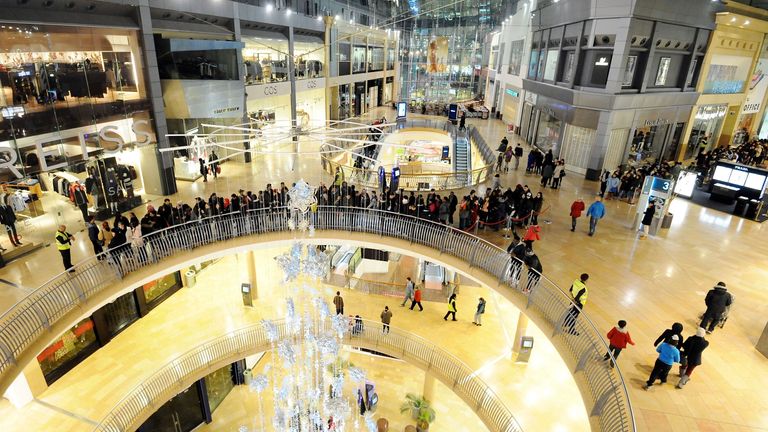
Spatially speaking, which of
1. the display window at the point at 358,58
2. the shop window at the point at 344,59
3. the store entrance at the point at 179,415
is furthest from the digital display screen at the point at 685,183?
the display window at the point at 358,58

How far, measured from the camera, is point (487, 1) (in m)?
42.2

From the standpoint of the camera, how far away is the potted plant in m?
15.3

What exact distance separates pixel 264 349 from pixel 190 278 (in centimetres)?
476

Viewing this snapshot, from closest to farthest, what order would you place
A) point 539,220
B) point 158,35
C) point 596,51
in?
point 539,220 < point 158,35 < point 596,51

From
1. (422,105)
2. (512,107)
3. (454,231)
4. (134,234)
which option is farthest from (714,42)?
(134,234)

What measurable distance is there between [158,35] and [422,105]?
96.2 feet

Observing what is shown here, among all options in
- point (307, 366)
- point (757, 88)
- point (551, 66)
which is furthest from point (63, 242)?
point (757, 88)

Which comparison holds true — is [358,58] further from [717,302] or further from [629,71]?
[717,302]

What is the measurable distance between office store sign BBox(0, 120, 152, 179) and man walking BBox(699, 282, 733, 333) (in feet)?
56.4

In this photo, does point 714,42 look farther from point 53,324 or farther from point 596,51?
point 53,324

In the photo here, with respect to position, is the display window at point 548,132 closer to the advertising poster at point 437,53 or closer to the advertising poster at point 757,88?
the advertising poster at point 757,88

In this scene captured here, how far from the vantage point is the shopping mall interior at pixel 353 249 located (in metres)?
9.20

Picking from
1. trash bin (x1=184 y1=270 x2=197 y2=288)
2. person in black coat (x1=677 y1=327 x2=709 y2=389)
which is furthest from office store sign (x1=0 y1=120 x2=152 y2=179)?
person in black coat (x1=677 y1=327 x2=709 y2=389)

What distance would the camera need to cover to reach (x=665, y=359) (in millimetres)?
7293
